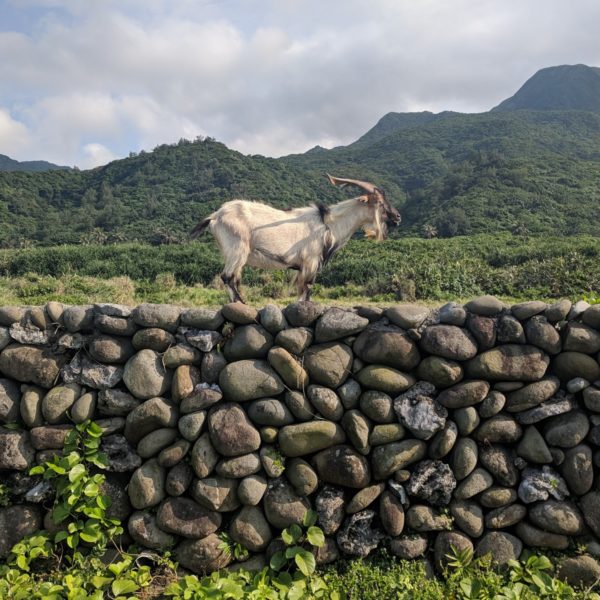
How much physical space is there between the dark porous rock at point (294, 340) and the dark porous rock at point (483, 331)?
159 cm

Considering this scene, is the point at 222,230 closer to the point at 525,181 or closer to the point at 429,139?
the point at 525,181

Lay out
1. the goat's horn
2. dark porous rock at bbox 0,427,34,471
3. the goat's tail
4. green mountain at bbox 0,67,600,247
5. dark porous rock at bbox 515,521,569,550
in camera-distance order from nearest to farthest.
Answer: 1. dark porous rock at bbox 515,521,569,550
2. dark porous rock at bbox 0,427,34,471
3. the goat's tail
4. the goat's horn
5. green mountain at bbox 0,67,600,247

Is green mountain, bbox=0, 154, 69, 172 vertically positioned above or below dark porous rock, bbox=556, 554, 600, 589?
above

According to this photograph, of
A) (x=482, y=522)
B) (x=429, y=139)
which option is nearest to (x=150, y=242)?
(x=482, y=522)

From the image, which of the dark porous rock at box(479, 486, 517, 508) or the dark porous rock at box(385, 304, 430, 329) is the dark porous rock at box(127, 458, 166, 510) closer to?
the dark porous rock at box(385, 304, 430, 329)

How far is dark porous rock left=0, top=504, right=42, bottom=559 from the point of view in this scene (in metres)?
4.46

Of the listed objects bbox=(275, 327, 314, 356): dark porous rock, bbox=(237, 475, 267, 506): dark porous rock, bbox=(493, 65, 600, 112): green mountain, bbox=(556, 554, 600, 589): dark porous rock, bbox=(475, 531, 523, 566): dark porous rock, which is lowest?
bbox=(556, 554, 600, 589): dark porous rock

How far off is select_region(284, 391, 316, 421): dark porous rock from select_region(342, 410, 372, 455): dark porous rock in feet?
1.14

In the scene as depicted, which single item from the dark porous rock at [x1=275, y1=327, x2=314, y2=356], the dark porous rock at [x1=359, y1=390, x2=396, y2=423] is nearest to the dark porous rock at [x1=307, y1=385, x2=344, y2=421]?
the dark porous rock at [x1=359, y1=390, x2=396, y2=423]

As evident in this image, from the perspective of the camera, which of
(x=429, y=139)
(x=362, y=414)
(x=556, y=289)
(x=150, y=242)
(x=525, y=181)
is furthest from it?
(x=429, y=139)

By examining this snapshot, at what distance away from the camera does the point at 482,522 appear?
14.5 feet

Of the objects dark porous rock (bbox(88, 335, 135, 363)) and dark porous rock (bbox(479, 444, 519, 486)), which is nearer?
dark porous rock (bbox(479, 444, 519, 486))

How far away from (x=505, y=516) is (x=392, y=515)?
106 cm

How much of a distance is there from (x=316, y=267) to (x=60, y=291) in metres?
9.92
